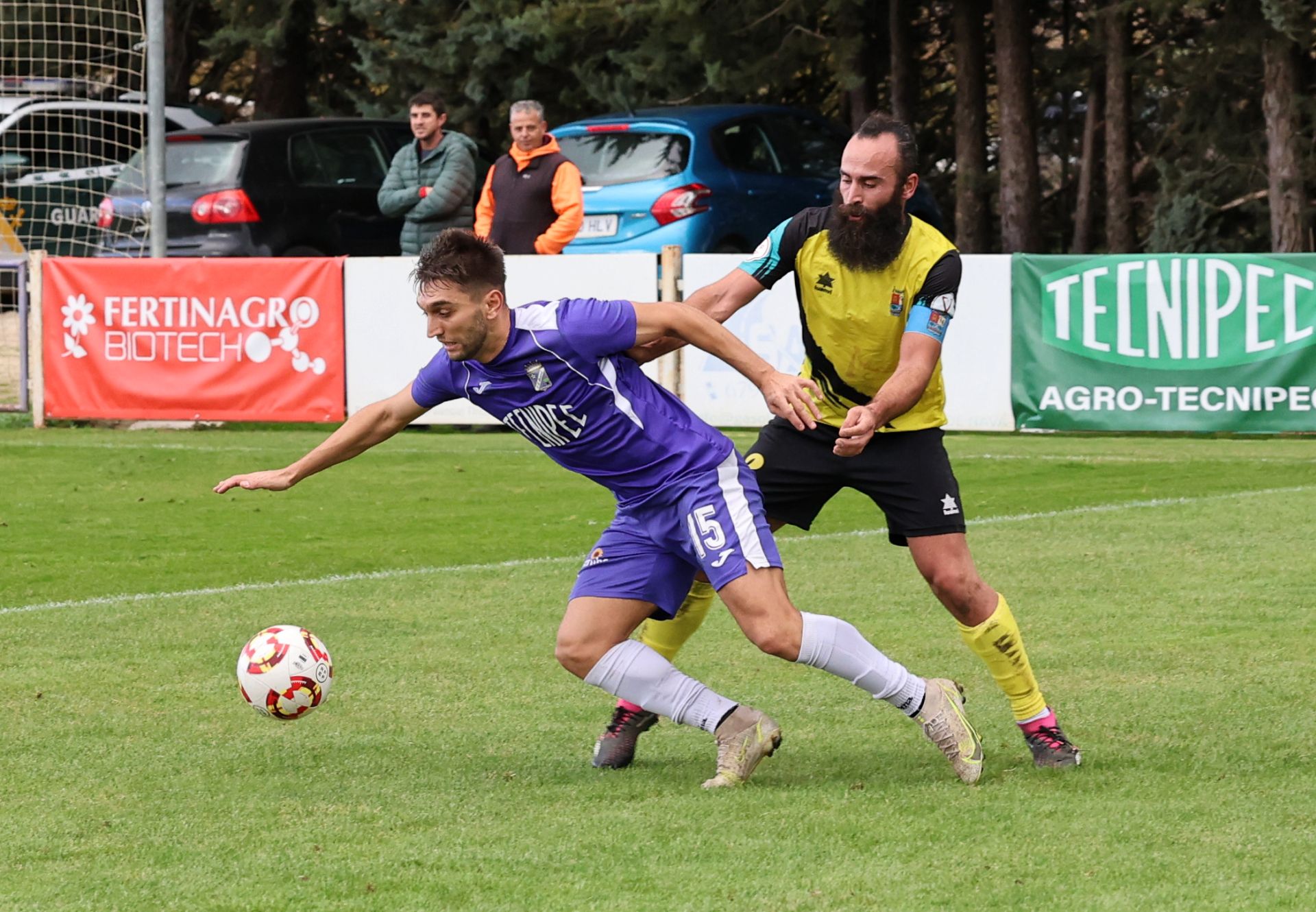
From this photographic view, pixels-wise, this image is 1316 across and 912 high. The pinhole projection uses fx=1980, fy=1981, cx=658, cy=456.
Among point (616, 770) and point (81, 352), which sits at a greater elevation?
point (81, 352)

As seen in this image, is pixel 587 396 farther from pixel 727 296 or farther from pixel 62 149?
pixel 62 149

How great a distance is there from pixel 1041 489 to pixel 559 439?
7129 mm

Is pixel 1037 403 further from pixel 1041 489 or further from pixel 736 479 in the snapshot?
pixel 736 479

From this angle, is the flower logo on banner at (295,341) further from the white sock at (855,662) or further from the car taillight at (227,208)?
the white sock at (855,662)

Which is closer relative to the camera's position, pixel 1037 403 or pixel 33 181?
pixel 1037 403

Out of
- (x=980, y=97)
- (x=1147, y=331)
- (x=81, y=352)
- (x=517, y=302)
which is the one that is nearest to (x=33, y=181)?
(x=81, y=352)

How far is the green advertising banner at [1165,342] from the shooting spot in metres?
13.9

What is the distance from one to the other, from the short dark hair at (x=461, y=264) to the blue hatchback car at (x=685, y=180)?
11.1 metres

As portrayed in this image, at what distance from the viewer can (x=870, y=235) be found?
5637 mm

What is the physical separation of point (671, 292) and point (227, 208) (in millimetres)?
4869

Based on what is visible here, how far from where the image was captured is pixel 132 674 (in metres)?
7.06

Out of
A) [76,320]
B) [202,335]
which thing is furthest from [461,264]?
[76,320]

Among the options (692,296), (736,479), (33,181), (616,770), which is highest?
(33,181)

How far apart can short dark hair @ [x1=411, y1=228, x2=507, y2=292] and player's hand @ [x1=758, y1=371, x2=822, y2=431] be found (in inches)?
30.3
